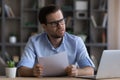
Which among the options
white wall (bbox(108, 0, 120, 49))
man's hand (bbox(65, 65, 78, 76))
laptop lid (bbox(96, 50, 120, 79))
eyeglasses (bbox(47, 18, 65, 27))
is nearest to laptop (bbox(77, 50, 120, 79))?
laptop lid (bbox(96, 50, 120, 79))

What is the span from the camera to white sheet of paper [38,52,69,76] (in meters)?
2.35

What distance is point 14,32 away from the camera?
20.0ft

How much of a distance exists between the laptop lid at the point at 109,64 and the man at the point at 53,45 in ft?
1.22

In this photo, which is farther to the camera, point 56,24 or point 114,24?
point 114,24

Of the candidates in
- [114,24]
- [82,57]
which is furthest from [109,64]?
[114,24]

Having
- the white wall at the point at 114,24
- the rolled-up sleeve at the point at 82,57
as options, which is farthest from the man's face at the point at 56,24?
the white wall at the point at 114,24

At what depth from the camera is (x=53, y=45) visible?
8.87ft

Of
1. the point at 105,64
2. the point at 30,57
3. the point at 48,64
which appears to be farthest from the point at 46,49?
the point at 105,64

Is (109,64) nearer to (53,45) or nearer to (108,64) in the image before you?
(108,64)

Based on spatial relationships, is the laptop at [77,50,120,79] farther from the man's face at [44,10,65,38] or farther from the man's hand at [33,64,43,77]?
the man's face at [44,10,65,38]

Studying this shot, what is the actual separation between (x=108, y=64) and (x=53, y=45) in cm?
71

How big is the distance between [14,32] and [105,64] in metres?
4.16

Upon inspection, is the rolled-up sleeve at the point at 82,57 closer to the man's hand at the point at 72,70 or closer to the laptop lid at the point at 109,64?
the man's hand at the point at 72,70

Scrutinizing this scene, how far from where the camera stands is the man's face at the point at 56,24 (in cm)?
258
